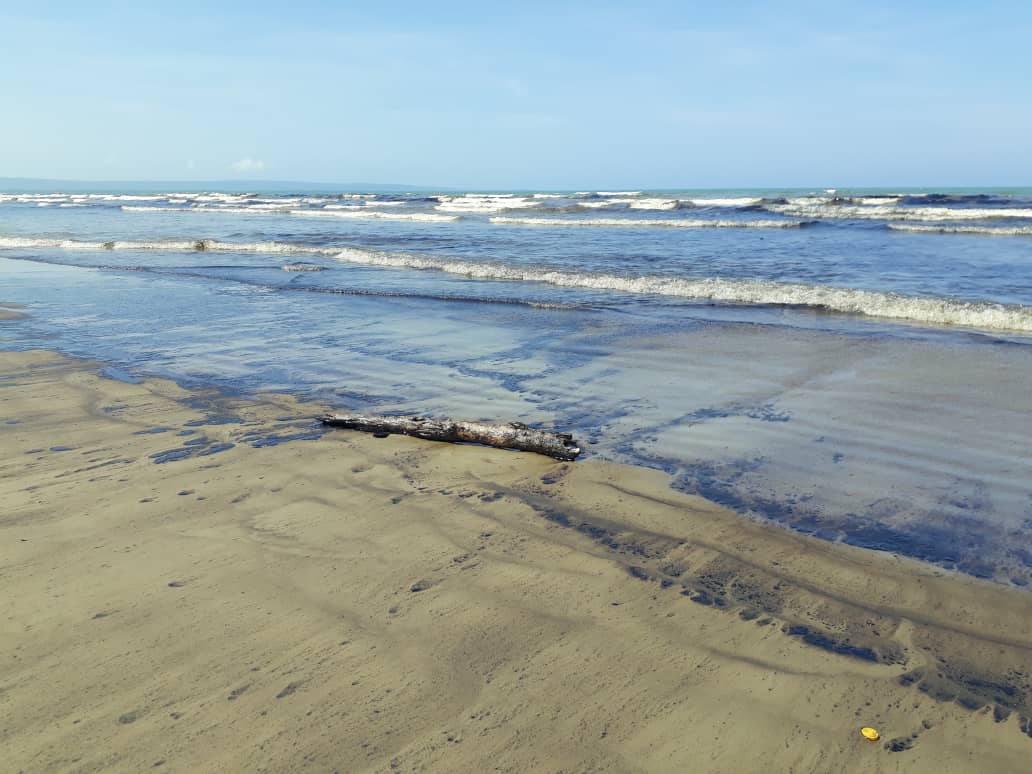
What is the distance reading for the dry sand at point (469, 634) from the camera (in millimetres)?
2252

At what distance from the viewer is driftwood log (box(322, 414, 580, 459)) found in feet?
15.4

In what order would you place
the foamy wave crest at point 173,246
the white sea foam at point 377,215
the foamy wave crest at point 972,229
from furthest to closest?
the white sea foam at point 377,215
the foamy wave crest at point 972,229
the foamy wave crest at point 173,246

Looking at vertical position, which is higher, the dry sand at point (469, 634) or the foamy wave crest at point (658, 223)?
the foamy wave crest at point (658, 223)

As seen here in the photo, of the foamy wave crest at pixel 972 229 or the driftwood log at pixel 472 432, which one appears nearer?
the driftwood log at pixel 472 432

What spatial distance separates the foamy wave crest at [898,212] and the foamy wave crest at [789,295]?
74.7ft

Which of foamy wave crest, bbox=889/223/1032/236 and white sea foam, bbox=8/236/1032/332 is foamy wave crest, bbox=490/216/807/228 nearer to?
foamy wave crest, bbox=889/223/1032/236

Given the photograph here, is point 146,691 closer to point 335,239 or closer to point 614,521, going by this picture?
point 614,521

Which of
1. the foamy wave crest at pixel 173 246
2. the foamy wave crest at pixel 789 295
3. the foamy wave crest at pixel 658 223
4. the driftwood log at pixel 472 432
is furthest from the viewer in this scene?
the foamy wave crest at pixel 658 223

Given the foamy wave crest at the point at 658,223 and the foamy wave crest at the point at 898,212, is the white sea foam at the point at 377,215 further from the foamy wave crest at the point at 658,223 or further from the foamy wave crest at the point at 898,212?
the foamy wave crest at the point at 898,212

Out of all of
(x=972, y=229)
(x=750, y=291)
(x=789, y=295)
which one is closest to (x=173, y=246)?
(x=750, y=291)

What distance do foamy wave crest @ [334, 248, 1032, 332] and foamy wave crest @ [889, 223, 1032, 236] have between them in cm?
1554

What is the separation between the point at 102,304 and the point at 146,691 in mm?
10695

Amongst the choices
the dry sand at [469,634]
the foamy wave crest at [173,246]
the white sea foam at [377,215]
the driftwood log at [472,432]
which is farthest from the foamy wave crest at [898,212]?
the dry sand at [469,634]

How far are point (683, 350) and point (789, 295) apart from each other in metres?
4.34
